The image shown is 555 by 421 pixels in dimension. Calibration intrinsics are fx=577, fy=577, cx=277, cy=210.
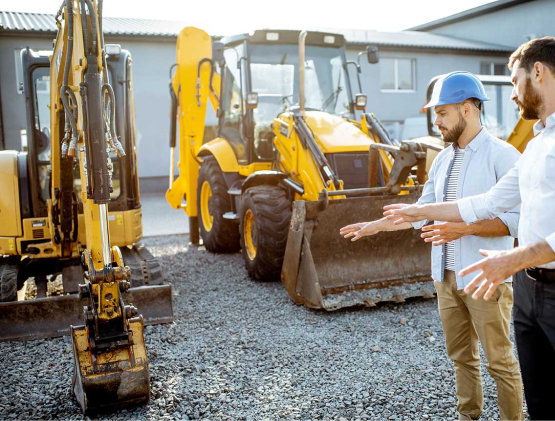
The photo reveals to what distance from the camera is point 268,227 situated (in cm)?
610

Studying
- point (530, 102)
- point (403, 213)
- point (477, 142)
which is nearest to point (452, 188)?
point (477, 142)

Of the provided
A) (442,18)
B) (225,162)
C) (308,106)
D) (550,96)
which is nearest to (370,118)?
(308,106)

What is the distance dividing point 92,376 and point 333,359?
1786 millimetres

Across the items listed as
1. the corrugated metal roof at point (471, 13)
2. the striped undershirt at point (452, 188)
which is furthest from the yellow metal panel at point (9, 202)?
the corrugated metal roof at point (471, 13)

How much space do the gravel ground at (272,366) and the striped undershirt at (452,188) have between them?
1086 mm

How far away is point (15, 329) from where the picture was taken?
193 inches

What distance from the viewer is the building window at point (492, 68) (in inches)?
902

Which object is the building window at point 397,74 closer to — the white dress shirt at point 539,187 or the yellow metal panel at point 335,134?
the yellow metal panel at point 335,134

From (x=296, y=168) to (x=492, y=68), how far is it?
1920cm

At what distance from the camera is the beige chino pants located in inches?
108

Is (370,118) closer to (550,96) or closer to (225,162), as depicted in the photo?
(225,162)

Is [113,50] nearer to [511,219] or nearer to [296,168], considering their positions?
[296,168]

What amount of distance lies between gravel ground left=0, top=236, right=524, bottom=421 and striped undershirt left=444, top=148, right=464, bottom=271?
1086mm

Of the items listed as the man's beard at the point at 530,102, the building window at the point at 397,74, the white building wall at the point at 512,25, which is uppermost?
the white building wall at the point at 512,25
